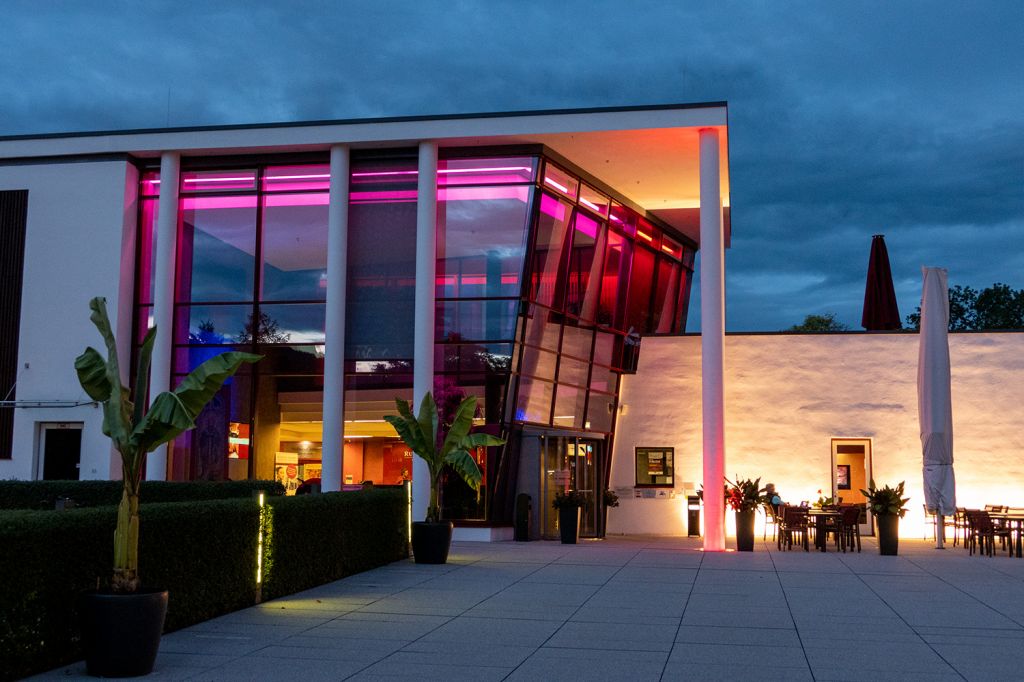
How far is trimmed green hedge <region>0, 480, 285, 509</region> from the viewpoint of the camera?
63.3 ft

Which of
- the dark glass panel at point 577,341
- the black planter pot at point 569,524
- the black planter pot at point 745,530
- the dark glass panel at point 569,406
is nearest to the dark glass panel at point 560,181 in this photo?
the dark glass panel at point 577,341

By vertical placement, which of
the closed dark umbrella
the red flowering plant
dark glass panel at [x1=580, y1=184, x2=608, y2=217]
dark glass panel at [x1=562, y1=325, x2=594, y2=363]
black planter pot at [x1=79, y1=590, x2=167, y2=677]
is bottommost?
black planter pot at [x1=79, y1=590, x2=167, y2=677]

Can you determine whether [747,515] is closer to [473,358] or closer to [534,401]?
[534,401]

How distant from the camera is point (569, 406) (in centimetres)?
2638

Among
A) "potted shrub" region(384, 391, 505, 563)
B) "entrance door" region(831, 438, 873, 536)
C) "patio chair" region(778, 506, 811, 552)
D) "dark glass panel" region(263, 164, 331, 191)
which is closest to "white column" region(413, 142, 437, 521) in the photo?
"dark glass panel" region(263, 164, 331, 191)

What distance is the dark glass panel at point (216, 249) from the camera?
25.6 m

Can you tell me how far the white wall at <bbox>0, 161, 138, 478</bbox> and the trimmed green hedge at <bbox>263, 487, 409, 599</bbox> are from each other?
30.5 ft

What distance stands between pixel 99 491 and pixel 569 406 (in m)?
11.2

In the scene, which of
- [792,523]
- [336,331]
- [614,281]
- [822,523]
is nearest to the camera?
[792,523]

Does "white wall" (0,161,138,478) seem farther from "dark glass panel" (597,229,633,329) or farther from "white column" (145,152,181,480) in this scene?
"dark glass panel" (597,229,633,329)

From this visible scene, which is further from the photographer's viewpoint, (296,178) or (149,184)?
(149,184)

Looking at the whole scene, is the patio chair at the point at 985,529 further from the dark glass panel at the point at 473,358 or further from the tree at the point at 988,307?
the tree at the point at 988,307

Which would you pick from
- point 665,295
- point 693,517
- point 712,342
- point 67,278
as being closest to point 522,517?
point 693,517

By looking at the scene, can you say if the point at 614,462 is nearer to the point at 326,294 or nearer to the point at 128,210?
the point at 326,294
